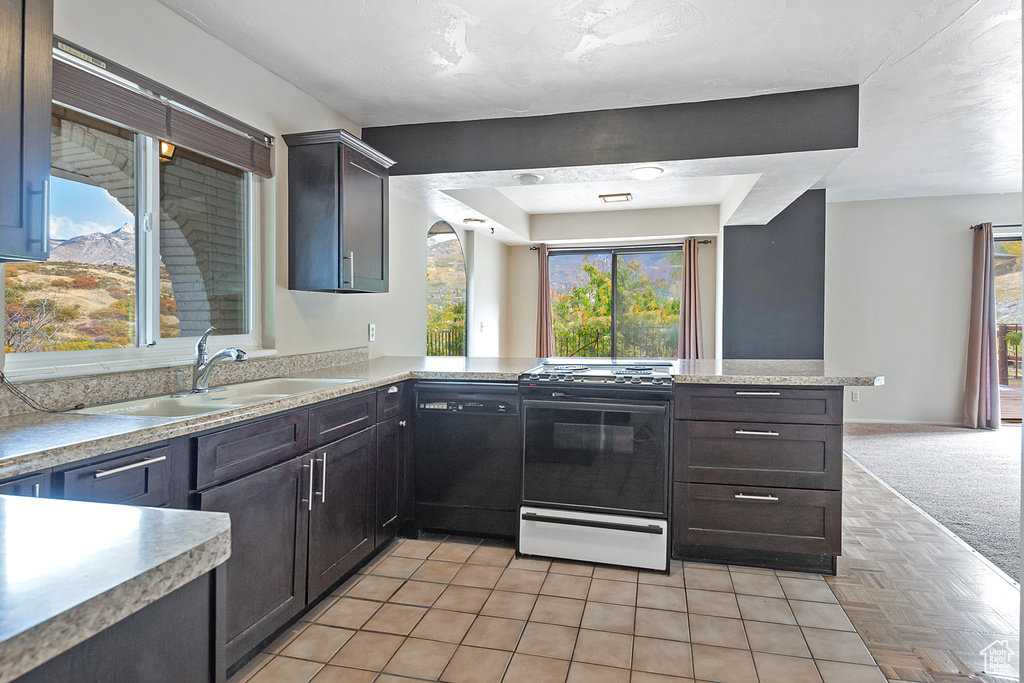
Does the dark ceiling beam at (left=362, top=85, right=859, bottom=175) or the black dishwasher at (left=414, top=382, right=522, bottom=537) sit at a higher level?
the dark ceiling beam at (left=362, top=85, right=859, bottom=175)

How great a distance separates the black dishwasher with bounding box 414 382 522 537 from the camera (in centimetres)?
302

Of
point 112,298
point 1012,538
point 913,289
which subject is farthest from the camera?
point 913,289

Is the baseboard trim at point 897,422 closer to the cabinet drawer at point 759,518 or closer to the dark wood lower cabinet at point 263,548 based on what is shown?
the cabinet drawer at point 759,518

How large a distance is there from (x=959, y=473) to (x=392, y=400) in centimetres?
437

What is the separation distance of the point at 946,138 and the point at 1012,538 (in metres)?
2.81

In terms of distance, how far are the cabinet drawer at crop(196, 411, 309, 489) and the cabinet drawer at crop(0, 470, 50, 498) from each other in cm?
43

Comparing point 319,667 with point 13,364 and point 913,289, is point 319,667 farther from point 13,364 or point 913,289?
point 913,289

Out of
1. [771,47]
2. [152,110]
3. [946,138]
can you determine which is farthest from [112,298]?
[946,138]

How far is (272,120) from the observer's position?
9.37 feet

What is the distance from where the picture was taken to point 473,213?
16.8ft

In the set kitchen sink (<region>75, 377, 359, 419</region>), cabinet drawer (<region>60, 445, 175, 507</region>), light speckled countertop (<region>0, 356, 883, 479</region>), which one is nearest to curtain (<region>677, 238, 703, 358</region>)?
light speckled countertop (<region>0, 356, 883, 479</region>)

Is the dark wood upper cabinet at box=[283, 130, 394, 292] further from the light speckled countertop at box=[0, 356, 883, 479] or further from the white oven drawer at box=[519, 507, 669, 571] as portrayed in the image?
the white oven drawer at box=[519, 507, 669, 571]

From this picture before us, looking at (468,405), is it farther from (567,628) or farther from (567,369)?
(567,628)

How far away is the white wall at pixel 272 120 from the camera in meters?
2.07
